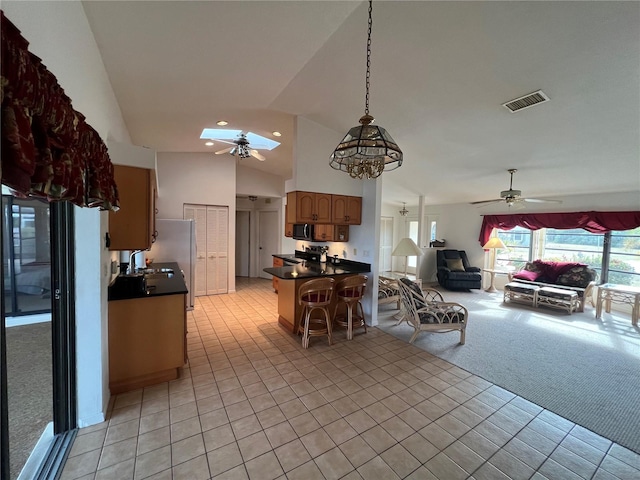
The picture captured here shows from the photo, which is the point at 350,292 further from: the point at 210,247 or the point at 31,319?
the point at 31,319

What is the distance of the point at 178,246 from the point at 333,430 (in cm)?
438

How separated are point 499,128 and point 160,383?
4.97 metres

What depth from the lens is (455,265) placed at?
747 cm

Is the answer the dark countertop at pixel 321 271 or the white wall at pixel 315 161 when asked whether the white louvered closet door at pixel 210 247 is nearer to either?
the dark countertop at pixel 321 271

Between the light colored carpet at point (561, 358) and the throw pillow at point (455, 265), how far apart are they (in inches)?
81.1

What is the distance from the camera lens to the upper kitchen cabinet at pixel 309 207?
13.5ft

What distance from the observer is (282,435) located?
200cm

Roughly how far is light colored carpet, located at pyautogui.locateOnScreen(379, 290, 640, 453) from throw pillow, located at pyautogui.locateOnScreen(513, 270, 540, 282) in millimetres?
1112

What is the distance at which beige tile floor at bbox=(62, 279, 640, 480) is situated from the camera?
174 cm

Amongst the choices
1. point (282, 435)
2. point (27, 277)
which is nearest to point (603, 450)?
point (282, 435)

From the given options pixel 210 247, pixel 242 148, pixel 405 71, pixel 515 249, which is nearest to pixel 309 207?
pixel 242 148

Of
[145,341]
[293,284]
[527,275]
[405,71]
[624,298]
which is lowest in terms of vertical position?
[624,298]

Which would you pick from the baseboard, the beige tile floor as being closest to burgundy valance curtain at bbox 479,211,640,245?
the beige tile floor

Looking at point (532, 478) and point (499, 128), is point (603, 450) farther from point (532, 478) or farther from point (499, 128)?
point (499, 128)
